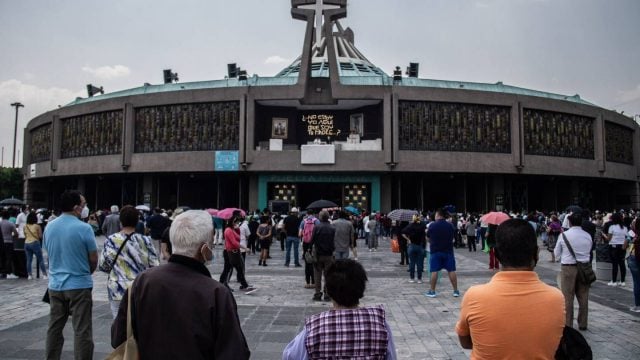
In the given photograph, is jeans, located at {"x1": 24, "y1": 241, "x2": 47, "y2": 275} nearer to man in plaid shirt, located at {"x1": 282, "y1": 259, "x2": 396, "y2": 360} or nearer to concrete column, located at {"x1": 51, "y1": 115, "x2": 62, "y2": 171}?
man in plaid shirt, located at {"x1": 282, "y1": 259, "x2": 396, "y2": 360}

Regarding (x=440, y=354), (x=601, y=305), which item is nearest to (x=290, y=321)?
(x=440, y=354)

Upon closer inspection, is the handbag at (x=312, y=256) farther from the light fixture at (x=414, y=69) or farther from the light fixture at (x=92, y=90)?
the light fixture at (x=92, y=90)

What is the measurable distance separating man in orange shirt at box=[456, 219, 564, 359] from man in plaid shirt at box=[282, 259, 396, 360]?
47 cm

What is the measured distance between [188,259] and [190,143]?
108 feet

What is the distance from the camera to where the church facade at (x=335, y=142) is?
32.6 metres

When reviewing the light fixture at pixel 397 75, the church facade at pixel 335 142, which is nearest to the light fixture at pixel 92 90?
the church facade at pixel 335 142

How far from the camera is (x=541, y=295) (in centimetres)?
241

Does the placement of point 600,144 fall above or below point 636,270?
above

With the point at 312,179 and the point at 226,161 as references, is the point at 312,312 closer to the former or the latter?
the point at 312,179

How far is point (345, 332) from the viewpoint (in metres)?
2.40

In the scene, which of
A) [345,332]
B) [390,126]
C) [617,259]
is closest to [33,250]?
[345,332]

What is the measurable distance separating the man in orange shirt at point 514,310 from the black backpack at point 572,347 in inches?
1.7

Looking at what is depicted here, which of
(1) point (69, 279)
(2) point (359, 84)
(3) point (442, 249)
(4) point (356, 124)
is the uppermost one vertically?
(2) point (359, 84)

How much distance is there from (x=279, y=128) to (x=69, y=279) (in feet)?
104
